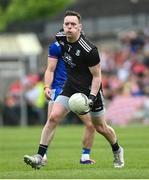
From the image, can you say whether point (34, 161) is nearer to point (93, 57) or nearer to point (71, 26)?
point (93, 57)

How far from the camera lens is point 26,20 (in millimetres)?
49938

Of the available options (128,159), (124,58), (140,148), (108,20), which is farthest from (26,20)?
(128,159)

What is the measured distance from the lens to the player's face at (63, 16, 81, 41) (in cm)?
1421

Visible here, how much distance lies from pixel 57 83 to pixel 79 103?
2.75 meters

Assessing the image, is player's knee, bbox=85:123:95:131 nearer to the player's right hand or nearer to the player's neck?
the player's right hand

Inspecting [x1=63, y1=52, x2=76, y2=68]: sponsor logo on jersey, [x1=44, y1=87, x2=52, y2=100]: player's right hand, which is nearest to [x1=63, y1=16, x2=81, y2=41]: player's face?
[x1=63, y1=52, x2=76, y2=68]: sponsor logo on jersey

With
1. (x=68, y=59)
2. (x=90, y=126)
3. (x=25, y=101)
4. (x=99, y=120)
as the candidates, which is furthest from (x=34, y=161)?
(x=25, y=101)

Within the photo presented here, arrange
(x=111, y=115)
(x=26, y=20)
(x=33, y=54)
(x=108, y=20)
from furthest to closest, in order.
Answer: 1. (x=26, y=20)
2. (x=108, y=20)
3. (x=33, y=54)
4. (x=111, y=115)

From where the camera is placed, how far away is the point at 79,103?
13938 mm

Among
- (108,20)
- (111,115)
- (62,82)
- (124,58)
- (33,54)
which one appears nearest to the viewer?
(62,82)

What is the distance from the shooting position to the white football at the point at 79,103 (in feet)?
45.7

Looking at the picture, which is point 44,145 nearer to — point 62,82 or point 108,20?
point 62,82

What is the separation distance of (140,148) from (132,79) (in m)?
15.6

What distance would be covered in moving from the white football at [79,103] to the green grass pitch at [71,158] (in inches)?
36.6
